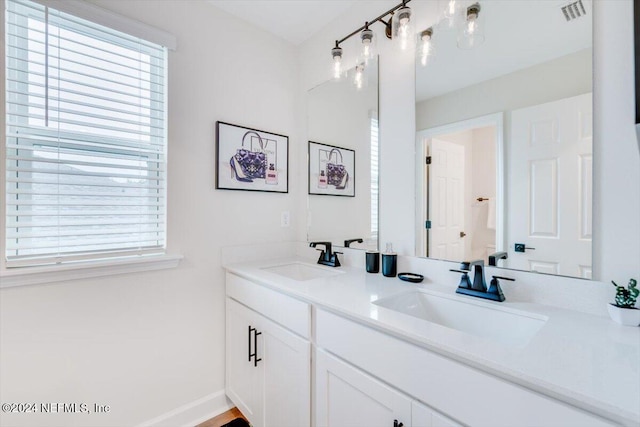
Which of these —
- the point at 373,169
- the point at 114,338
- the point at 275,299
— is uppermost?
the point at 373,169

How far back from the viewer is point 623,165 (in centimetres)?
94

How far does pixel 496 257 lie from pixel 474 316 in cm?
29

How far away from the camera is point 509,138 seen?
120 centimetres

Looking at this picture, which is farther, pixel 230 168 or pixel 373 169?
pixel 230 168

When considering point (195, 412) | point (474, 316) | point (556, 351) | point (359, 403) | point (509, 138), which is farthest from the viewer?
point (195, 412)

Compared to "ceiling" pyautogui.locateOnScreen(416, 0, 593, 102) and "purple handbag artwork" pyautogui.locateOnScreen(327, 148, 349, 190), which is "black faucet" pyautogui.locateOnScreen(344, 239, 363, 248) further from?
"ceiling" pyautogui.locateOnScreen(416, 0, 593, 102)

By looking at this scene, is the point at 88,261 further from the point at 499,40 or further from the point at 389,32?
the point at 499,40

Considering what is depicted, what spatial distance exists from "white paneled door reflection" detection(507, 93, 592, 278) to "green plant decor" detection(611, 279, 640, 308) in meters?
0.11

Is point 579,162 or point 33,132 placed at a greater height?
point 33,132

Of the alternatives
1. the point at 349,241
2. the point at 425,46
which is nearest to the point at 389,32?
the point at 425,46

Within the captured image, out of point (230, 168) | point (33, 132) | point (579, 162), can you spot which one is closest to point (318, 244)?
point (230, 168)

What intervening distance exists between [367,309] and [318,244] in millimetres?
920

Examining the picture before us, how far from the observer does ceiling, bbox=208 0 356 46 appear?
1.77 m

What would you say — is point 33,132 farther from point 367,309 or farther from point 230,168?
point 367,309
